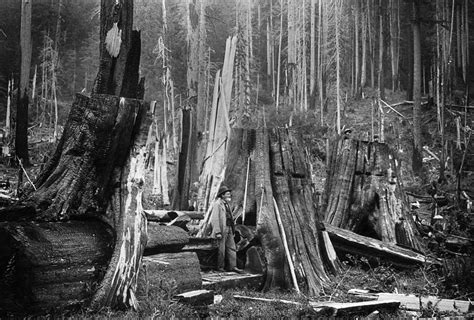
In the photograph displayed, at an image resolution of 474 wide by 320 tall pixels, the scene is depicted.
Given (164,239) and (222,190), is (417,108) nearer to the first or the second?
(222,190)

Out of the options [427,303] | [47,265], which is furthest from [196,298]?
[427,303]

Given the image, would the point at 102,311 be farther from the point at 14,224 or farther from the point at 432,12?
the point at 432,12

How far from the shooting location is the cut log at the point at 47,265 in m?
5.03

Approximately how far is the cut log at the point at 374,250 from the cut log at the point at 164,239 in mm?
3666

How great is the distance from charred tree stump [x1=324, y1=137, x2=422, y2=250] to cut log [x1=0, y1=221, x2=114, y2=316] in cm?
670

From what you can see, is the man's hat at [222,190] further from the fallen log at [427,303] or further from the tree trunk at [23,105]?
the tree trunk at [23,105]

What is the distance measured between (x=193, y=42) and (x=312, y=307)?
65.2 feet

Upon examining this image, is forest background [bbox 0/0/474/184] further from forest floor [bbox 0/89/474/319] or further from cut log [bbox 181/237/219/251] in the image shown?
cut log [bbox 181/237/219/251]

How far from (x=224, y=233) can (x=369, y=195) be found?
429cm

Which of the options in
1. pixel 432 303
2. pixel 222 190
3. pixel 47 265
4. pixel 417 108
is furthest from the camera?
pixel 417 108

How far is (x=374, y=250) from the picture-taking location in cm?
986

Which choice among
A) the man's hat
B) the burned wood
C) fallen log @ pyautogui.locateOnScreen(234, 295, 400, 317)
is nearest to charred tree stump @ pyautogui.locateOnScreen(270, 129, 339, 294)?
the man's hat

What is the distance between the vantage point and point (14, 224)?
17.1 ft

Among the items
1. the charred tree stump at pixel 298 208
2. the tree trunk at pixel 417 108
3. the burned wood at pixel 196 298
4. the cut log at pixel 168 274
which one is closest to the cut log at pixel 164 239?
the cut log at pixel 168 274
